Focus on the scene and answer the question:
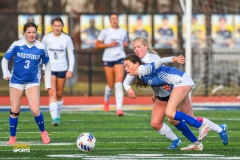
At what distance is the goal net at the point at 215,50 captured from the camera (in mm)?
25203

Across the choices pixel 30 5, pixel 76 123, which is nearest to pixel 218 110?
pixel 76 123

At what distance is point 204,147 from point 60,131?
3.27 metres

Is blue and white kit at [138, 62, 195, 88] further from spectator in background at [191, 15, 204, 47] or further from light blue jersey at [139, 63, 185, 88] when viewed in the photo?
spectator in background at [191, 15, 204, 47]

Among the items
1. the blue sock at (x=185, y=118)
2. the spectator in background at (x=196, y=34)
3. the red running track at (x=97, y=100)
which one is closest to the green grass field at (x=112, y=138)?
the blue sock at (x=185, y=118)

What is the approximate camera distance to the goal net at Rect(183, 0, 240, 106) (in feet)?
82.7

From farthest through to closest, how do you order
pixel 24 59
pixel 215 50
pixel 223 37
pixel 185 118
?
pixel 215 50 < pixel 223 37 < pixel 24 59 < pixel 185 118

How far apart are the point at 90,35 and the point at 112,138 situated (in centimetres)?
1375

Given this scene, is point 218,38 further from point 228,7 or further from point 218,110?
point 218,110

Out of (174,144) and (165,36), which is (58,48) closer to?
(174,144)

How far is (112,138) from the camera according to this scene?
41.5 feet

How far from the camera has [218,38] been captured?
25984mm

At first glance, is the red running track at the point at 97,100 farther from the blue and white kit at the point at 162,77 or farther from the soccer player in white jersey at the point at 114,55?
the blue and white kit at the point at 162,77

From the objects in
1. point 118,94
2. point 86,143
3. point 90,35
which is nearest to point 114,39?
point 118,94

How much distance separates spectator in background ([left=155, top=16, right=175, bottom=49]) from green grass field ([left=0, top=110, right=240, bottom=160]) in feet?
26.3
